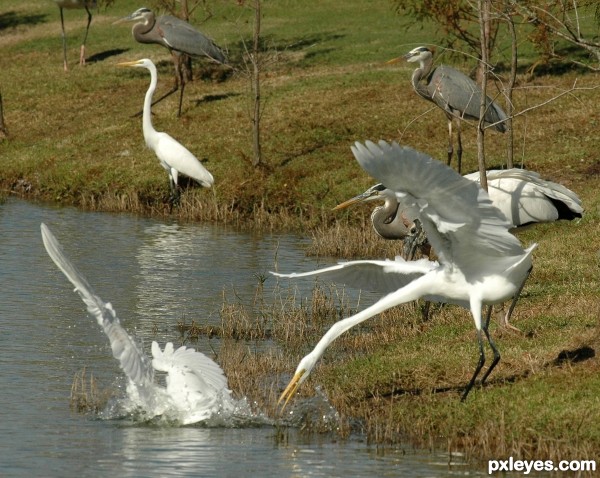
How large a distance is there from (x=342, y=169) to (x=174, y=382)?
12162mm

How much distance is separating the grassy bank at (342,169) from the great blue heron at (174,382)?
53 cm

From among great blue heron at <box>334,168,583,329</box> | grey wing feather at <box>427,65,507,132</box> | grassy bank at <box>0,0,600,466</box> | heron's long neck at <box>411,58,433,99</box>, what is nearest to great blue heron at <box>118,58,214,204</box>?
grassy bank at <box>0,0,600,466</box>

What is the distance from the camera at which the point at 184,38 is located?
25016 millimetres

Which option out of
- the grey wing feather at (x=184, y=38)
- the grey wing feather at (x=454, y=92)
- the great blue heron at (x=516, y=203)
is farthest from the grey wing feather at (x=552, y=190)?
the grey wing feather at (x=184, y=38)

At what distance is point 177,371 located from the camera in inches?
345

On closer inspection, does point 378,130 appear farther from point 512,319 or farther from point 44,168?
point 512,319

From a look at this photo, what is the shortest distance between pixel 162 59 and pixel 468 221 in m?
25.4

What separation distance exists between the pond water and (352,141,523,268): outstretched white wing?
1.46 metres

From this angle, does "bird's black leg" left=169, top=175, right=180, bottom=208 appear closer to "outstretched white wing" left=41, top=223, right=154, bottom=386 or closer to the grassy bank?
the grassy bank

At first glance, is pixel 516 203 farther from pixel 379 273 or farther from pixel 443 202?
pixel 443 202

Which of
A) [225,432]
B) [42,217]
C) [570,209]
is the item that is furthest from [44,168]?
[225,432]

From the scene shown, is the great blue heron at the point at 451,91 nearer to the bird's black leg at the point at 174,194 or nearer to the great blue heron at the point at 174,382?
the bird's black leg at the point at 174,194

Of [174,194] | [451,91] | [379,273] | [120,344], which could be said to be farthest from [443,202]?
[174,194]

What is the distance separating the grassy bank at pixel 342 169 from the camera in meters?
8.44
